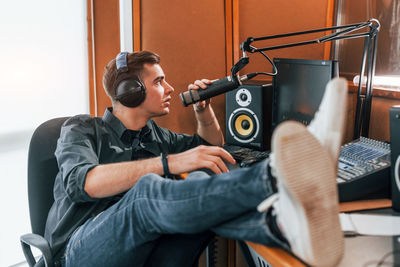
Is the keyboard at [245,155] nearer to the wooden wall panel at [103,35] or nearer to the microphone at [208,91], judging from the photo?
the microphone at [208,91]

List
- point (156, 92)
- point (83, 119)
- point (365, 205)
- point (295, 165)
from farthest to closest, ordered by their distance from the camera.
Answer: point (156, 92), point (83, 119), point (365, 205), point (295, 165)

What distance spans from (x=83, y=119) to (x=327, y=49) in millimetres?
1449

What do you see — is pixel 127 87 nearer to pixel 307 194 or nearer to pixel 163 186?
pixel 163 186

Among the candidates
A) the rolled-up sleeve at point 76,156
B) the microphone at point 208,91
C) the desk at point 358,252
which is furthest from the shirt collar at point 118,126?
the desk at point 358,252

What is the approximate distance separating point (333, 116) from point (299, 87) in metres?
0.89

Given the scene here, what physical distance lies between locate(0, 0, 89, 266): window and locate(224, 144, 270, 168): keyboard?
824 millimetres

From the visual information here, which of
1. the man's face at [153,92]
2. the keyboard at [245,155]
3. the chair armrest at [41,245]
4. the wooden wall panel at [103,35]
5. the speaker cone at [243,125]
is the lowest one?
the chair armrest at [41,245]

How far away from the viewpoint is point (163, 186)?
3.30ft

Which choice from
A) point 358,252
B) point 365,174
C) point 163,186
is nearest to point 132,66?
point 163,186

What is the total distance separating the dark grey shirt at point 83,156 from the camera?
1256 mm

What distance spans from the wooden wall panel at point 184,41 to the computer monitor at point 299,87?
0.50m

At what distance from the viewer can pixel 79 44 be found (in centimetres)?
203

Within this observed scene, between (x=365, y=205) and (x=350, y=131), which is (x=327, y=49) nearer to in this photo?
(x=350, y=131)

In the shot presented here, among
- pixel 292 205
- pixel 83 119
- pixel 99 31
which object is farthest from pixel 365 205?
pixel 99 31
